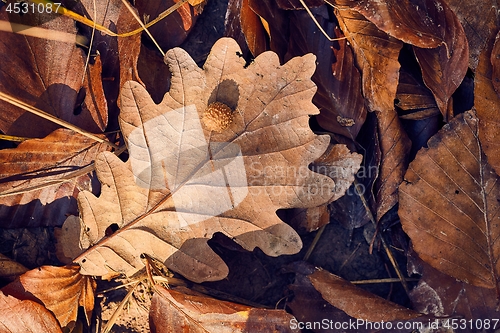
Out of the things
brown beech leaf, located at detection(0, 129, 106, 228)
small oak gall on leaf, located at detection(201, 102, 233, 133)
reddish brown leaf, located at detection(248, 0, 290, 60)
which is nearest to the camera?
small oak gall on leaf, located at detection(201, 102, 233, 133)

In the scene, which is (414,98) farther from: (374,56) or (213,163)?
(213,163)

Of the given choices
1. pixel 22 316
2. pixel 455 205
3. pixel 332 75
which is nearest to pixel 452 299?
pixel 455 205

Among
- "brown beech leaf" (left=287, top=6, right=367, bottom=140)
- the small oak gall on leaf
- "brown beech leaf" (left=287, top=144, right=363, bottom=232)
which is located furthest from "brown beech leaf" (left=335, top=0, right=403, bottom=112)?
the small oak gall on leaf

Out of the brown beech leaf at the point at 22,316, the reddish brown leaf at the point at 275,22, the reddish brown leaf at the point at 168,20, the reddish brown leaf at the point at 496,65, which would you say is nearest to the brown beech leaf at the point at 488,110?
the reddish brown leaf at the point at 496,65

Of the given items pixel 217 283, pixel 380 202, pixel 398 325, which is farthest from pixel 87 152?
pixel 398 325

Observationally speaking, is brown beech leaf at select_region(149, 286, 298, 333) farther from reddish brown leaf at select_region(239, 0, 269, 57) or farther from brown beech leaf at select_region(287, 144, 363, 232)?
reddish brown leaf at select_region(239, 0, 269, 57)
